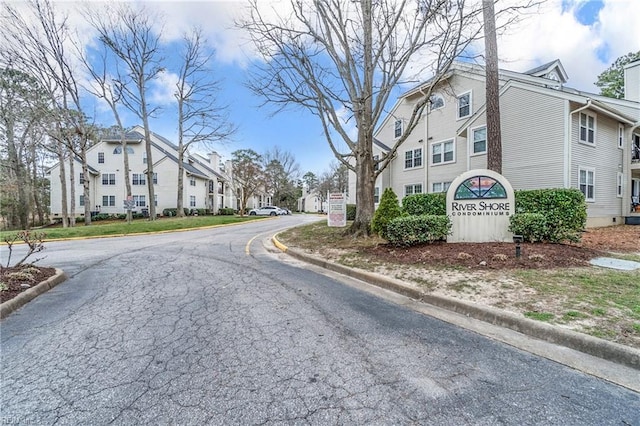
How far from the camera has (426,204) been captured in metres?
11.4

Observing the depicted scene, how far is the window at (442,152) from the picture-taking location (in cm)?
1819

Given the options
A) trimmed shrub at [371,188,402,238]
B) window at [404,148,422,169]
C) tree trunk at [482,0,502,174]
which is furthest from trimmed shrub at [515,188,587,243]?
window at [404,148,422,169]

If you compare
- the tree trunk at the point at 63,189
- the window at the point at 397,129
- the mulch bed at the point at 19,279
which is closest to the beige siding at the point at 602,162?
the window at the point at 397,129

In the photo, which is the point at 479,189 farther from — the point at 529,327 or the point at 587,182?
the point at 587,182

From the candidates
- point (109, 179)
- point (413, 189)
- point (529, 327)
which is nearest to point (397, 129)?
point (413, 189)

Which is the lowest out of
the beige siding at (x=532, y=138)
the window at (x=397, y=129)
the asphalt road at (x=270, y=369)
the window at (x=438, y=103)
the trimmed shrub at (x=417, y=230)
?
the asphalt road at (x=270, y=369)

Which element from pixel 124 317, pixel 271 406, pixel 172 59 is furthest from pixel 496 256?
pixel 172 59

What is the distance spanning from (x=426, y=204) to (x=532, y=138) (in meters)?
7.36

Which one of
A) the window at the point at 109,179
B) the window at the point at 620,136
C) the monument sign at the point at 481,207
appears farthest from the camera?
the window at the point at 109,179

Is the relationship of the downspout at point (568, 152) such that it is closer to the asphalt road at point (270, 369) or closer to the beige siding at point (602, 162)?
the beige siding at point (602, 162)

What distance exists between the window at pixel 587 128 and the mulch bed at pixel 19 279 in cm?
1921

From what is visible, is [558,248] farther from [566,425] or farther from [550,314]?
[566,425]

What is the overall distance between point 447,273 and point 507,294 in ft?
4.33

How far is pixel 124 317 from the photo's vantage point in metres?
3.87
